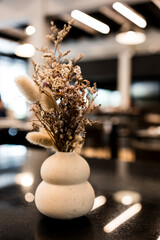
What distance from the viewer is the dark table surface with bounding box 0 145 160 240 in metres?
0.72

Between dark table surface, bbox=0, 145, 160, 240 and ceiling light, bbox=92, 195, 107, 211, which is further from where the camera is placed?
ceiling light, bbox=92, 195, 107, 211

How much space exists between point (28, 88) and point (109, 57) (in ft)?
31.7

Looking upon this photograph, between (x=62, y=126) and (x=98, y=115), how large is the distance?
756 centimetres

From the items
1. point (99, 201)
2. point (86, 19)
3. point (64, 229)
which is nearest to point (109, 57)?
point (86, 19)

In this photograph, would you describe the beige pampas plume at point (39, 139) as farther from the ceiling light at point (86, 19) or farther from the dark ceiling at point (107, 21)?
the dark ceiling at point (107, 21)

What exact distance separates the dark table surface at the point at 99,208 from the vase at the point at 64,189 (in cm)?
4

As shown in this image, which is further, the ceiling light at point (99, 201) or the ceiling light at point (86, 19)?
the ceiling light at point (86, 19)

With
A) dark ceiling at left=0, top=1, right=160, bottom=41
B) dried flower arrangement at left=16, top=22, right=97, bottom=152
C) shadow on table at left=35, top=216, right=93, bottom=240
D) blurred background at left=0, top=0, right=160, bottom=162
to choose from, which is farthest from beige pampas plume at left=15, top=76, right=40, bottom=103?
dark ceiling at left=0, top=1, right=160, bottom=41

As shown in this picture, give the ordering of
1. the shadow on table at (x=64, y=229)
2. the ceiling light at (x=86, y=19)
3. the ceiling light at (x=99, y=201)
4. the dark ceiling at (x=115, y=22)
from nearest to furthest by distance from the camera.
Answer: the shadow on table at (x=64, y=229), the ceiling light at (x=99, y=201), the ceiling light at (x=86, y=19), the dark ceiling at (x=115, y=22)

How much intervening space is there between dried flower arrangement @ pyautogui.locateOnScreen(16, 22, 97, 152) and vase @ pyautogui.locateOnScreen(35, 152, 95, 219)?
52mm

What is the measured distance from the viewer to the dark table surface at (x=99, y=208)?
0.72 m

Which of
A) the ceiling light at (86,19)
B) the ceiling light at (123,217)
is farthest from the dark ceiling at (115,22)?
the ceiling light at (123,217)

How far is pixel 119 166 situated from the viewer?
1627 millimetres

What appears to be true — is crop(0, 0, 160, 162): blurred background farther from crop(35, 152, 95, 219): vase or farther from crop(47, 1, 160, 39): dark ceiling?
crop(35, 152, 95, 219): vase
